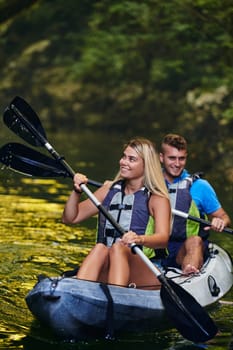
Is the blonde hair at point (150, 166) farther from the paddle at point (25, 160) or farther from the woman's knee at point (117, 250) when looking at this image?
the paddle at point (25, 160)

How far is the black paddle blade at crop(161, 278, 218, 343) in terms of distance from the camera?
5.80m

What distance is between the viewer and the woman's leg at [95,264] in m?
5.96

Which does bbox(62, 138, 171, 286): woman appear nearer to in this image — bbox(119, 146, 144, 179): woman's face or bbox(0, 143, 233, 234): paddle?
bbox(119, 146, 144, 179): woman's face

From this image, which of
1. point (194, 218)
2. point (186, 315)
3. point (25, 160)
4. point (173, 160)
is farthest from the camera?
point (173, 160)

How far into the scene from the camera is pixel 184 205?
24.0ft

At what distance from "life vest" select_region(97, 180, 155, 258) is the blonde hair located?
7 cm

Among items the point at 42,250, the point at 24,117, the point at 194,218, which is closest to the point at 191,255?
the point at 194,218

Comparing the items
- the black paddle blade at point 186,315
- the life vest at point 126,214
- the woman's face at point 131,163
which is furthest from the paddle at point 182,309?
the woman's face at point 131,163

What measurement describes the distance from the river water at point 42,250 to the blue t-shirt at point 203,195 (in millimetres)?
783

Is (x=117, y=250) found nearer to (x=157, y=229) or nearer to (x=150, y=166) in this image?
(x=157, y=229)

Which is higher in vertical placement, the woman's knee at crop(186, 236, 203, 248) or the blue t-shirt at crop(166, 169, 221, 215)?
the blue t-shirt at crop(166, 169, 221, 215)

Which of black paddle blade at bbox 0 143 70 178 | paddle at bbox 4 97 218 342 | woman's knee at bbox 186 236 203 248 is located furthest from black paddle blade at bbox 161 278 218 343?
black paddle blade at bbox 0 143 70 178

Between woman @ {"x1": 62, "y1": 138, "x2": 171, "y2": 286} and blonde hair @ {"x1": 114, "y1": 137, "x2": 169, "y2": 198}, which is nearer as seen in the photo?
woman @ {"x1": 62, "y1": 138, "x2": 171, "y2": 286}

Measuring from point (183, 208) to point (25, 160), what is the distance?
1457 millimetres
